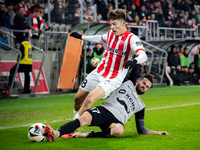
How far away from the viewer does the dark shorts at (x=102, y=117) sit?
15.4 feet

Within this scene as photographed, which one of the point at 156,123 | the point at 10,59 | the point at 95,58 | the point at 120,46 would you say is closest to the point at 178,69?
the point at 95,58

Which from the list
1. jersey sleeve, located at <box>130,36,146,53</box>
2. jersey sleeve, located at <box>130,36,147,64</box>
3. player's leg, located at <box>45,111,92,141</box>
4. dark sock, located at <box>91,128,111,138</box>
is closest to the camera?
player's leg, located at <box>45,111,92,141</box>

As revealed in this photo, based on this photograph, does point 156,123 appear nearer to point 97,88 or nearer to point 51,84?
point 97,88

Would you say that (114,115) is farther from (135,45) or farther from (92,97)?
(135,45)

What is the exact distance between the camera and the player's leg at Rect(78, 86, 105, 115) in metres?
4.89

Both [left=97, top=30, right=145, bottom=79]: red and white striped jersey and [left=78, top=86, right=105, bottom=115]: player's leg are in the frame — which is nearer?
[left=78, top=86, right=105, bottom=115]: player's leg

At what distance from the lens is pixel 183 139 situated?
4.84m

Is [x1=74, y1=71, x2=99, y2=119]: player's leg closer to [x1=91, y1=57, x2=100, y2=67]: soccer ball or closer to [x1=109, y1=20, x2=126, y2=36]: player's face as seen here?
Answer: [x1=109, y1=20, x2=126, y2=36]: player's face

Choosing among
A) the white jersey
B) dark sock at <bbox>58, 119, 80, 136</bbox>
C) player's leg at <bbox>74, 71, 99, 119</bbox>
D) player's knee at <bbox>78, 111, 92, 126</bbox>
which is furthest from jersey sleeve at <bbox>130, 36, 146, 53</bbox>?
dark sock at <bbox>58, 119, 80, 136</bbox>

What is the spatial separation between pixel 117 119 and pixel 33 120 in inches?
106

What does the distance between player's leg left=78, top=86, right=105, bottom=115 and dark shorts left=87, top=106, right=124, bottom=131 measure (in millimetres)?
143

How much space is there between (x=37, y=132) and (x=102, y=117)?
947mm

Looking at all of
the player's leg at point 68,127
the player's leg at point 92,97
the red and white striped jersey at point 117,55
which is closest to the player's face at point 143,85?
the red and white striped jersey at point 117,55

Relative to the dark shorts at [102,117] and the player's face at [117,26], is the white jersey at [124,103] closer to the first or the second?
the dark shorts at [102,117]
